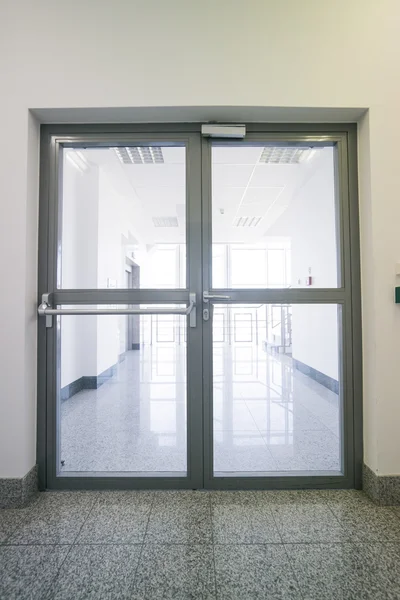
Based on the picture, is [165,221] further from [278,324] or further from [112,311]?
[278,324]

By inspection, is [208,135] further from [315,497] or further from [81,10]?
[315,497]

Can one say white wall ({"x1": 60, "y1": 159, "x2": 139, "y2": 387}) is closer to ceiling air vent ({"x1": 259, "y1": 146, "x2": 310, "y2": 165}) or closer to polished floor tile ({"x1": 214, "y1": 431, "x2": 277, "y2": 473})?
polished floor tile ({"x1": 214, "y1": 431, "x2": 277, "y2": 473})

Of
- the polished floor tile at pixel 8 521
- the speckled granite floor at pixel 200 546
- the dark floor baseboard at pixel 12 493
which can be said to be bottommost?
the polished floor tile at pixel 8 521

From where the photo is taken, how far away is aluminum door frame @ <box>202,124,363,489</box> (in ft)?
5.84

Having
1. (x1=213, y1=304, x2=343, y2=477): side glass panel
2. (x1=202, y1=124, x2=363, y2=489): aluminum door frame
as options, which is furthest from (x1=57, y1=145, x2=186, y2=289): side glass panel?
(x1=213, y1=304, x2=343, y2=477): side glass panel

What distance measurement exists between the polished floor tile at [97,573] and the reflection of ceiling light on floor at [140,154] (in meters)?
2.19

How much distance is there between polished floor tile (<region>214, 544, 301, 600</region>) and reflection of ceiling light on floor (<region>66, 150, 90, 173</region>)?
2.40 m

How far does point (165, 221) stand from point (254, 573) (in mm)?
2017

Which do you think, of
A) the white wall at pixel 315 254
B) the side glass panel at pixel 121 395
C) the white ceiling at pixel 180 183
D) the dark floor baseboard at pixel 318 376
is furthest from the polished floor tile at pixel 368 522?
the white ceiling at pixel 180 183

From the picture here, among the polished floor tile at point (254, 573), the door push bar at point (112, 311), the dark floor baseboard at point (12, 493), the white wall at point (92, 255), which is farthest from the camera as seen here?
the white wall at point (92, 255)

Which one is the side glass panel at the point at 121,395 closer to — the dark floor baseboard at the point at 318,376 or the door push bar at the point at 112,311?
the door push bar at the point at 112,311

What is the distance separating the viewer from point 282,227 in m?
2.87

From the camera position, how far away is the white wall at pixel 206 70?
1682 millimetres

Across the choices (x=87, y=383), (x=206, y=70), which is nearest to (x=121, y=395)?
(x=87, y=383)
